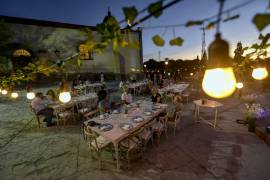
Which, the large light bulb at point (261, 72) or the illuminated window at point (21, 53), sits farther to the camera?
the illuminated window at point (21, 53)

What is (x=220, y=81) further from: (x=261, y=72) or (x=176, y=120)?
(x=176, y=120)

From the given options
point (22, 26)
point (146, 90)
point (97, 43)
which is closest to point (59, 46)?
point (22, 26)

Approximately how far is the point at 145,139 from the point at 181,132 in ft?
7.75

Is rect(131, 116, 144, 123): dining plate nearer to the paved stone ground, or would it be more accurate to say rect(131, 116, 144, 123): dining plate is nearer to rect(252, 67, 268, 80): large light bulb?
the paved stone ground

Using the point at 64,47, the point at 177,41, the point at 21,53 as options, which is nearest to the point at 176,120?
the point at 177,41

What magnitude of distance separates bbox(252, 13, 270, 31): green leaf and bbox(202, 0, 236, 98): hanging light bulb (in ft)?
0.89

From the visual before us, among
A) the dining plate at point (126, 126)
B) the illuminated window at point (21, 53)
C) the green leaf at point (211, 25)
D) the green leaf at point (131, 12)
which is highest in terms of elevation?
the illuminated window at point (21, 53)

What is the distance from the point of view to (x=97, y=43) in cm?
173

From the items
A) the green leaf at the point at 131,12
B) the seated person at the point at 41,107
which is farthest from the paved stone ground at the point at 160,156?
the green leaf at the point at 131,12

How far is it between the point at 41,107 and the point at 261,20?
29.8 feet

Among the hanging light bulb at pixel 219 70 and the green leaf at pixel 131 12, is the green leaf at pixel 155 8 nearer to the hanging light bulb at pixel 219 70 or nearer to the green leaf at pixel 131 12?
the green leaf at pixel 131 12

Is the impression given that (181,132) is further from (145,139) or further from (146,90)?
(146,90)

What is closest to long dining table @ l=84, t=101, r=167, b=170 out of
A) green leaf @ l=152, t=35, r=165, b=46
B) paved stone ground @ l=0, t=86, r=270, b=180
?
paved stone ground @ l=0, t=86, r=270, b=180

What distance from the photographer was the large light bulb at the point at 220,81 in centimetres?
176
